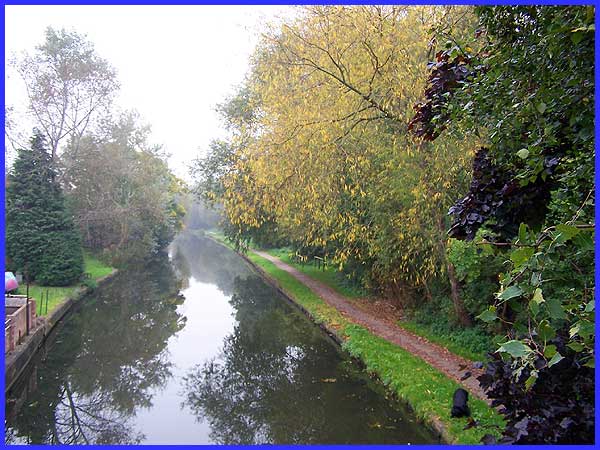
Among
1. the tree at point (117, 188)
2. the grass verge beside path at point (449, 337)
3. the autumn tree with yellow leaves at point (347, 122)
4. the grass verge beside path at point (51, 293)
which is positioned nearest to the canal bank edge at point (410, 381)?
the grass verge beside path at point (449, 337)

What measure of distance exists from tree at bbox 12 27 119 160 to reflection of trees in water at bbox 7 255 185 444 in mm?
8219

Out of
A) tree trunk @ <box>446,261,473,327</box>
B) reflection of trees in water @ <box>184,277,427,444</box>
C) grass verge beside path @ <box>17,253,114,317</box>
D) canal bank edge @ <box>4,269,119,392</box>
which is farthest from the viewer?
grass verge beside path @ <box>17,253,114,317</box>

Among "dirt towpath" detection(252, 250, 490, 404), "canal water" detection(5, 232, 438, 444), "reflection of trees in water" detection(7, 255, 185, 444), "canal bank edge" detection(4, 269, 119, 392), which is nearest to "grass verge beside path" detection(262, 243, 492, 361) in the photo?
"dirt towpath" detection(252, 250, 490, 404)

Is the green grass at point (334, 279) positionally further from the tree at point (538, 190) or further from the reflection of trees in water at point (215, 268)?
the tree at point (538, 190)

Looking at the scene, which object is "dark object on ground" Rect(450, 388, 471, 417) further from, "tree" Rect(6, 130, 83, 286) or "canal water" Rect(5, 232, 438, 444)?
"tree" Rect(6, 130, 83, 286)

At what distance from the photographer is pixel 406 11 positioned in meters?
7.75

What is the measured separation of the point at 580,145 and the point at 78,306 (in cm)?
1724

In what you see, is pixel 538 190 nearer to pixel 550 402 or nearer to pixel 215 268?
pixel 550 402

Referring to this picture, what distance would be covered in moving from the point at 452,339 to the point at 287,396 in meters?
4.20

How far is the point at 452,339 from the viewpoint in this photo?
1071cm

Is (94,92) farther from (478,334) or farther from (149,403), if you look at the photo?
(478,334)

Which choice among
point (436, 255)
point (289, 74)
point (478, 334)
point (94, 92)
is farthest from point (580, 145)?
point (94, 92)

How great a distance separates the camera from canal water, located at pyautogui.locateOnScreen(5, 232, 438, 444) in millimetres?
7473

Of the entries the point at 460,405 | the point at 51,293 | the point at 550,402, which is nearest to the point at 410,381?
the point at 460,405
